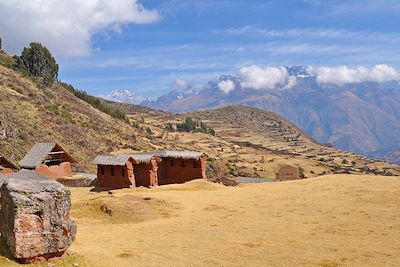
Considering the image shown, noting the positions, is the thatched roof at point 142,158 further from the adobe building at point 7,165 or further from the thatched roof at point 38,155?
the adobe building at point 7,165

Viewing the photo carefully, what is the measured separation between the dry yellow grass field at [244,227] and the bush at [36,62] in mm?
79839

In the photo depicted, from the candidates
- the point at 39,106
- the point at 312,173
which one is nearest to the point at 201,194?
the point at 39,106

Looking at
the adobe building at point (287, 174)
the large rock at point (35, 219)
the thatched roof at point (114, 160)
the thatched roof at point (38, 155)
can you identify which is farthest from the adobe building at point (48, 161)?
the adobe building at point (287, 174)

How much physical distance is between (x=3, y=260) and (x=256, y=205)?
25049mm

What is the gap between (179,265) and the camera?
2398 centimetres

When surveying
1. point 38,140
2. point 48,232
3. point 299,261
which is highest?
point 38,140

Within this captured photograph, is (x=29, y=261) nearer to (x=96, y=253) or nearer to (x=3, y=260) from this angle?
(x=3, y=260)

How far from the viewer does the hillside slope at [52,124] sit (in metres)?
78.2

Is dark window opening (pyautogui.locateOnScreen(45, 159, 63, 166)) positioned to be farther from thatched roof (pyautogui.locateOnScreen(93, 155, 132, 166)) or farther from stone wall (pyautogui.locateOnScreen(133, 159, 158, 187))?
stone wall (pyautogui.locateOnScreen(133, 159, 158, 187))

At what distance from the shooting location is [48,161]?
197 feet

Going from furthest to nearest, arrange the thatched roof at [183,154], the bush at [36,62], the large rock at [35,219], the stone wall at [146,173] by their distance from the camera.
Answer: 1. the bush at [36,62]
2. the thatched roof at [183,154]
3. the stone wall at [146,173]
4. the large rock at [35,219]

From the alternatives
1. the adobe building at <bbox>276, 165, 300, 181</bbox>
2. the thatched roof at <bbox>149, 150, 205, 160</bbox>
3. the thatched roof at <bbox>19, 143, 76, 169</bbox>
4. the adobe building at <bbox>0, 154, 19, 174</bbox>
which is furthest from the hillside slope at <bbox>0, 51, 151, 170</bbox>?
the adobe building at <bbox>276, 165, 300, 181</bbox>

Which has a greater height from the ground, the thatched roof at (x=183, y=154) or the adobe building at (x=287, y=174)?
the thatched roof at (x=183, y=154)

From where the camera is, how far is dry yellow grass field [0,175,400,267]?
25.0 metres
